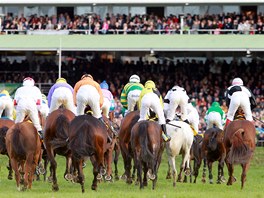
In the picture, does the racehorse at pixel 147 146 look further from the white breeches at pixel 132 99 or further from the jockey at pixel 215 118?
the jockey at pixel 215 118

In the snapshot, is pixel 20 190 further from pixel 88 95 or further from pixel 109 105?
pixel 109 105

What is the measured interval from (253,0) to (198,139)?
77.9 ft

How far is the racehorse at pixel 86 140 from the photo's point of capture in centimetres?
2203

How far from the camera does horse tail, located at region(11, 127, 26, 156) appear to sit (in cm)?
2252

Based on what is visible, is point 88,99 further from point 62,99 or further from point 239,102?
point 239,102

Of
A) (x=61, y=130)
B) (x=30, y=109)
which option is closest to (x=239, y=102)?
(x=61, y=130)

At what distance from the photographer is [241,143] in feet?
77.1

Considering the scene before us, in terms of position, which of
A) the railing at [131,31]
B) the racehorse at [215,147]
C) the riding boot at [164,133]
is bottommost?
the racehorse at [215,147]

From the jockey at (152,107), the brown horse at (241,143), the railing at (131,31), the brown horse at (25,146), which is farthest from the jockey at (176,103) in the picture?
the railing at (131,31)

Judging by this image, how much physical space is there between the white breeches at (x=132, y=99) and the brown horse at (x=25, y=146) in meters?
4.50

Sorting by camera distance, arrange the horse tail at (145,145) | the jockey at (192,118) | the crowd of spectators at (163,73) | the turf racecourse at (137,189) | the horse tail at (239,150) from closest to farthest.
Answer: the turf racecourse at (137,189) < the horse tail at (145,145) < the horse tail at (239,150) < the jockey at (192,118) < the crowd of spectators at (163,73)

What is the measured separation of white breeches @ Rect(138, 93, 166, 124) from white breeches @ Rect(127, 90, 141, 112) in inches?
112

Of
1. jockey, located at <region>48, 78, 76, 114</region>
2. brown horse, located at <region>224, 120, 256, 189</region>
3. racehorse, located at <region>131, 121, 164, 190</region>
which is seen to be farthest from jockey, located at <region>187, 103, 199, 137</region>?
jockey, located at <region>48, 78, 76, 114</region>

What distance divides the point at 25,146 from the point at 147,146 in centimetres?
260
